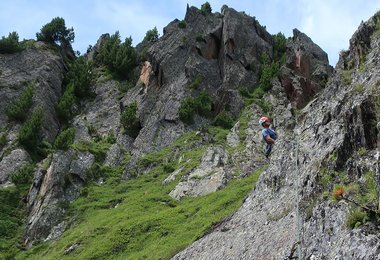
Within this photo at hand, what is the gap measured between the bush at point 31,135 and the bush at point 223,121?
16929mm

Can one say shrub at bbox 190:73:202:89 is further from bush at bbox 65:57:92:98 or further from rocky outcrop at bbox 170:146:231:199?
rocky outcrop at bbox 170:146:231:199

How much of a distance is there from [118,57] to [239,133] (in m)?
27.3

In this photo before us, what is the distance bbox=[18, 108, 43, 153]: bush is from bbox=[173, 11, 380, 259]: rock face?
2991 cm

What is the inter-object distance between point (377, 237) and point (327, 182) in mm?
4761

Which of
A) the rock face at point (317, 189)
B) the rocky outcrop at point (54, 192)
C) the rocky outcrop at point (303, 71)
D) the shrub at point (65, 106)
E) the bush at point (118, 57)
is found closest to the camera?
the rock face at point (317, 189)

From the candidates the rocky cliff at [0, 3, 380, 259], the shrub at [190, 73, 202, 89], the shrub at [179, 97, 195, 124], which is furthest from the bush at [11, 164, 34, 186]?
the shrub at [190, 73, 202, 89]

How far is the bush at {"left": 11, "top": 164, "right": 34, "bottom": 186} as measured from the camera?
4569 cm

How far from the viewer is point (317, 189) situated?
18.6 meters

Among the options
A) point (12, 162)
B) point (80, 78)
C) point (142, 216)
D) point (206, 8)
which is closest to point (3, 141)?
point (12, 162)

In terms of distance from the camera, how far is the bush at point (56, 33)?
78.7 metres

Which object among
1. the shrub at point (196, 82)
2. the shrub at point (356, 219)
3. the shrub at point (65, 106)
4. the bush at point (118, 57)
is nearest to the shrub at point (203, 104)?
the shrub at point (196, 82)

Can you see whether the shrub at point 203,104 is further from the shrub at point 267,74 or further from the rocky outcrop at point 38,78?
the rocky outcrop at point 38,78

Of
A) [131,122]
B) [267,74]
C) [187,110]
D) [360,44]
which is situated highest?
[267,74]

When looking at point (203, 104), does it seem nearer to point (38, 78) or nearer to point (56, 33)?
point (38, 78)
